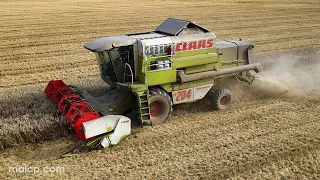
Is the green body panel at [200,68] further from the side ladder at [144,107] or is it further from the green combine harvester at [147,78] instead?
the side ladder at [144,107]

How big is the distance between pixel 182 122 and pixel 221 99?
1.42 meters

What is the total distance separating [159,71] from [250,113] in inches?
99.9

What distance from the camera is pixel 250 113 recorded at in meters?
8.66

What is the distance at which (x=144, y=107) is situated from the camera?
7.86 m

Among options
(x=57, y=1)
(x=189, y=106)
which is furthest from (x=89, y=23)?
(x=189, y=106)

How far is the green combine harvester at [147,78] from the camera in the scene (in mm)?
7453

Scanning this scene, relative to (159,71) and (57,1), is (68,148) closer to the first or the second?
(159,71)

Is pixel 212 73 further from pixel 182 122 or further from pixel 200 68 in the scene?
pixel 182 122

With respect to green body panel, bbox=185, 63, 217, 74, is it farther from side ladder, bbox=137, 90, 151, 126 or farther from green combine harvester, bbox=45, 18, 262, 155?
side ladder, bbox=137, 90, 151, 126

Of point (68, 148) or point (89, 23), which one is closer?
point (68, 148)

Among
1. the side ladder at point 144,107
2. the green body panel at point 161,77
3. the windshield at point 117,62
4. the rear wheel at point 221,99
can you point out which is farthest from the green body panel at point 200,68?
the windshield at point 117,62

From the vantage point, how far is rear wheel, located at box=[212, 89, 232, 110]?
888cm

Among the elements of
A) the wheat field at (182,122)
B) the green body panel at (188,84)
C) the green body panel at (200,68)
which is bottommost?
the wheat field at (182,122)

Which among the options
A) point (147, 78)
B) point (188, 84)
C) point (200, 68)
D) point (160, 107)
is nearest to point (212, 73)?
point (200, 68)
